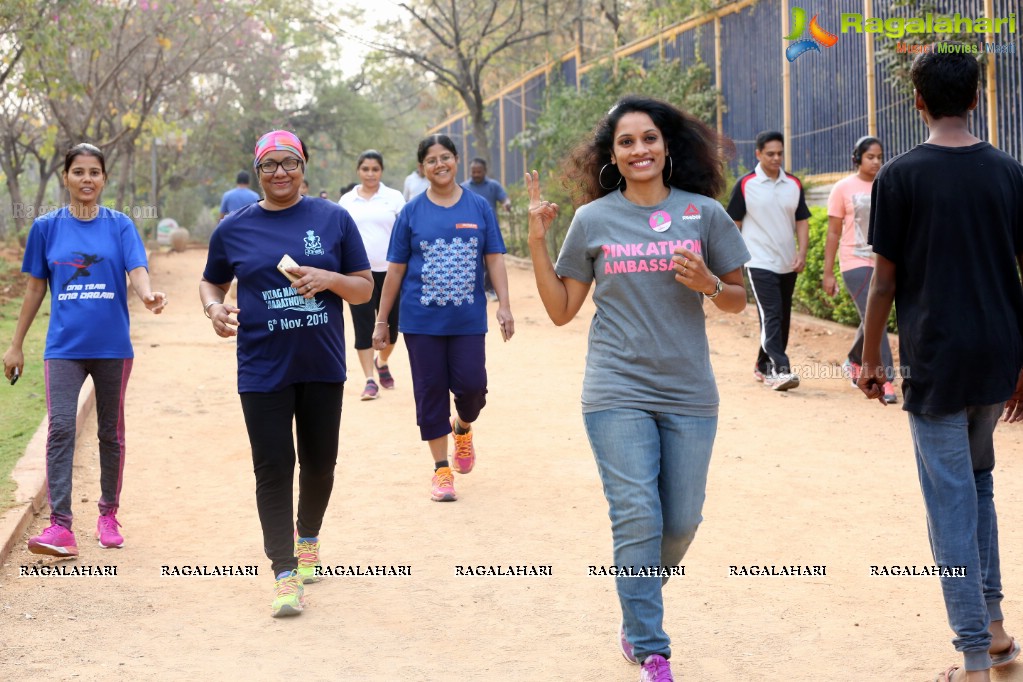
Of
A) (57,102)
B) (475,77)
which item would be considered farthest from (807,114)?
(57,102)

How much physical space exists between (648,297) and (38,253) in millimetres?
3366

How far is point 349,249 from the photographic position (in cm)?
532

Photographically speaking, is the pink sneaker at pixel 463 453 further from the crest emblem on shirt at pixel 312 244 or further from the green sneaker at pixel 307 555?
the crest emblem on shirt at pixel 312 244

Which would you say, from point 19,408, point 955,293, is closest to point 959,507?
point 955,293

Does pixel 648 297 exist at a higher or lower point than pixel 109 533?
higher

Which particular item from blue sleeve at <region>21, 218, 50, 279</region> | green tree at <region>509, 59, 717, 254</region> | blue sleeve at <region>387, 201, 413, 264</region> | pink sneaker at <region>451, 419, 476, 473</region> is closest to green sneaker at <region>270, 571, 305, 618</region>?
blue sleeve at <region>21, 218, 50, 279</region>

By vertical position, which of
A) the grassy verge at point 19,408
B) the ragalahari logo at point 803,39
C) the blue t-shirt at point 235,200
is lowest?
the grassy verge at point 19,408

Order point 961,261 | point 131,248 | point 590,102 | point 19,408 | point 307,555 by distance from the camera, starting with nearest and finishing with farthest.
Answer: point 961,261, point 307,555, point 131,248, point 19,408, point 590,102

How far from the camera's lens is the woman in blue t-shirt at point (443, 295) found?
7.12 meters

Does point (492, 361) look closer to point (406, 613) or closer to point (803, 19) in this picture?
point (803, 19)

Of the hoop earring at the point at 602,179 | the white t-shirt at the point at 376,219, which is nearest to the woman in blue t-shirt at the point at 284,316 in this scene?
the hoop earring at the point at 602,179

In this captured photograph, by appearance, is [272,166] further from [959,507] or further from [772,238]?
[772,238]

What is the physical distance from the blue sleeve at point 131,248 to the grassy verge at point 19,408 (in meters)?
1.51

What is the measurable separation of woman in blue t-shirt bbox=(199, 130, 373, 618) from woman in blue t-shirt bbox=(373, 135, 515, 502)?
5.84ft
